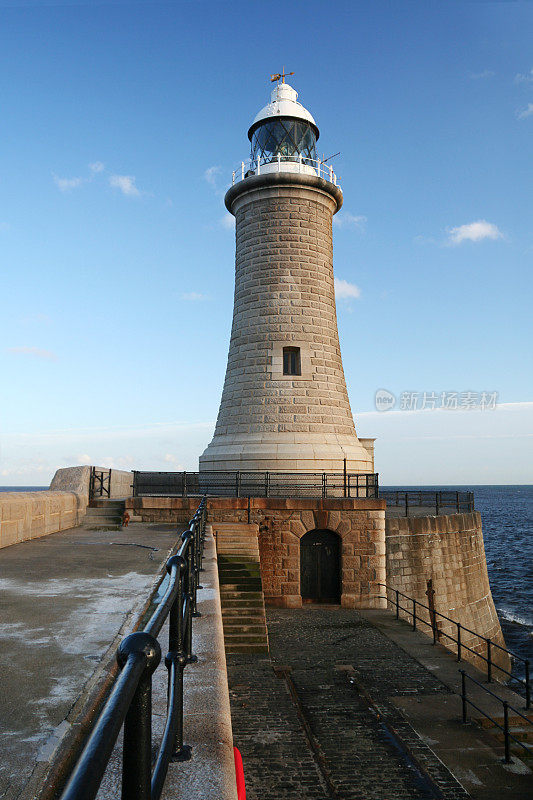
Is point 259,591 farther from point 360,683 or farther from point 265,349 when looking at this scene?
point 265,349

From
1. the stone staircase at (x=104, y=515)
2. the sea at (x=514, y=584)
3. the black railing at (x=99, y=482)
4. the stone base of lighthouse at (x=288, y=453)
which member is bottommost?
the sea at (x=514, y=584)

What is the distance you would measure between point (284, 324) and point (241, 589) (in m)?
10.7

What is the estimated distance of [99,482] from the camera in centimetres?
1773

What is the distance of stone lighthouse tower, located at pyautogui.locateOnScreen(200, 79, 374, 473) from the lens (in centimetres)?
2084

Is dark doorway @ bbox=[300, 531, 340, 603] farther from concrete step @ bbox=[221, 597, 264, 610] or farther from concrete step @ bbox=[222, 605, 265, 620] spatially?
concrete step @ bbox=[222, 605, 265, 620]

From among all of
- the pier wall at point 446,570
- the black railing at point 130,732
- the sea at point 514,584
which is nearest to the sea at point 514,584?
the sea at point 514,584

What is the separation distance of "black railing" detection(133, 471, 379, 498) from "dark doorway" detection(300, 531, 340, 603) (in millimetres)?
1861

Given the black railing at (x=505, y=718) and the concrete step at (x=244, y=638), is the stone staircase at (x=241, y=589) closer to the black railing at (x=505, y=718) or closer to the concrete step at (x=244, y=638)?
the concrete step at (x=244, y=638)

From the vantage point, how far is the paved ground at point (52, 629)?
260 centimetres

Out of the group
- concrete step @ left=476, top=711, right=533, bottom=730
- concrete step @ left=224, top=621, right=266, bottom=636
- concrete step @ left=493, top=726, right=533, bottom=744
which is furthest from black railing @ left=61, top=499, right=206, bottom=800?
concrete step @ left=224, top=621, right=266, bottom=636

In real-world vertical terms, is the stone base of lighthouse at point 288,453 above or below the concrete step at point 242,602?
above

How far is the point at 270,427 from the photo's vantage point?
20922 millimetres

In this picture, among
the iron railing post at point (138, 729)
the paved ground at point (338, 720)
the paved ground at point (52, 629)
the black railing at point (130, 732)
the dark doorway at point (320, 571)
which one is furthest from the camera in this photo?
the dark doorway at point (320, 571)

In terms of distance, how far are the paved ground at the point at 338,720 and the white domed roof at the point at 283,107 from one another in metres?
18.6
